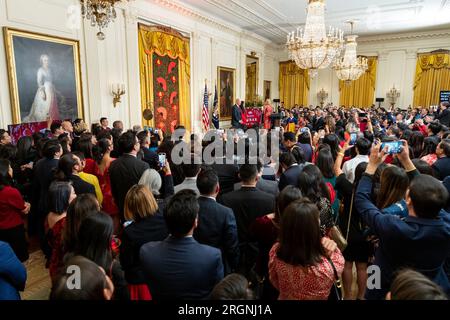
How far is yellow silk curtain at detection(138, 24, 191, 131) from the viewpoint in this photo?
356 inches

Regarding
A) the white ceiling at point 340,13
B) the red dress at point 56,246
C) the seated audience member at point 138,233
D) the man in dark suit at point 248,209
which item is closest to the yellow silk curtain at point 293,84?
the white ceiling at point 340,13

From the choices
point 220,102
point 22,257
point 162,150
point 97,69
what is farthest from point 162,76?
point 22,257

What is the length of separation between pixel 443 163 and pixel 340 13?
9.42m

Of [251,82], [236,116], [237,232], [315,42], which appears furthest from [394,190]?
[251,82]

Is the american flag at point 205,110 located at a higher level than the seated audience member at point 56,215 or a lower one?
higher

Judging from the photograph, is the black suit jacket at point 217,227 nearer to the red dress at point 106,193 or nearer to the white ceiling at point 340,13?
the red dress at point 106,193

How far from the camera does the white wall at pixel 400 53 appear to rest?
14.5 m

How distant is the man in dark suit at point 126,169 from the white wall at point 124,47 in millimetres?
3507

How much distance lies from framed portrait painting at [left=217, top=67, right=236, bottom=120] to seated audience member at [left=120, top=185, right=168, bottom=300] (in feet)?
35.7

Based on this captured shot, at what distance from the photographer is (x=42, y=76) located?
20.4 ft

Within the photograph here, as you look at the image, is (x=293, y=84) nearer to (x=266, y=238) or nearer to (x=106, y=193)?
(x=106, y=193)

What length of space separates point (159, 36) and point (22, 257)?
25.5 ft

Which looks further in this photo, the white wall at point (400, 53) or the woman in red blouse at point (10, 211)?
the white wall at point (400, 53)

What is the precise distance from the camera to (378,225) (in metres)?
1.89
